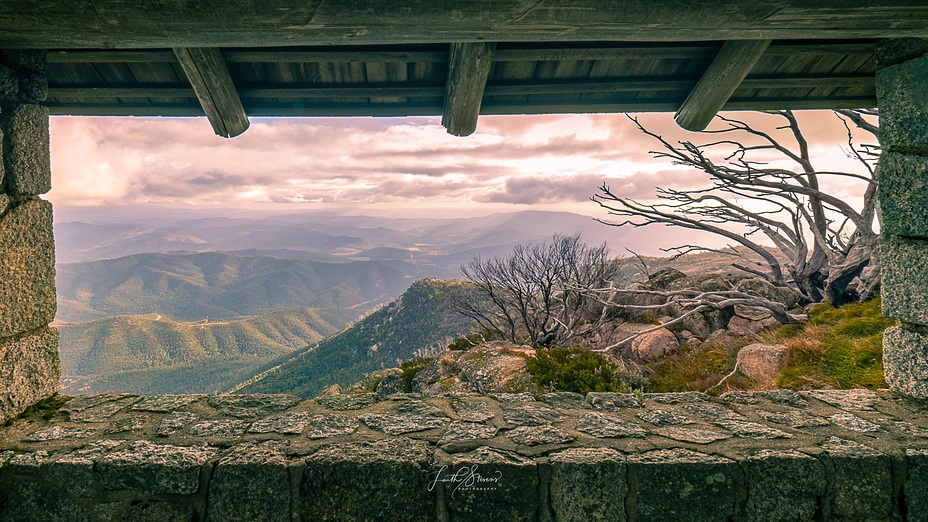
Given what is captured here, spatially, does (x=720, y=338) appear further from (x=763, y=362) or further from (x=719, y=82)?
(x=719, y=82)

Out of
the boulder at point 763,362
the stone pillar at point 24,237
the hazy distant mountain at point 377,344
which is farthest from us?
the hazy distant mountain at point 377,344

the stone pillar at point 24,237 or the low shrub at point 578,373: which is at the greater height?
the stone pillar at point 24,237

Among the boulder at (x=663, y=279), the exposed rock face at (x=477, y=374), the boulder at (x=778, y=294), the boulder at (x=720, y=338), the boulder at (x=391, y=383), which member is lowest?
the boulder at (x=391, y=383)

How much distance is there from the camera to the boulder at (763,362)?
548 cm

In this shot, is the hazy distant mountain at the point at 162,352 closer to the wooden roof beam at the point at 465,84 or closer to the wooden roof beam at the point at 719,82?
the wooden roof beam at the point at 465,84

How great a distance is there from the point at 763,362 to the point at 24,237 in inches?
278

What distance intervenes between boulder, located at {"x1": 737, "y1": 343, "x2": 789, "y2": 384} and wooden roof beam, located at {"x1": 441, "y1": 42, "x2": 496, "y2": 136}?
4.68 meters

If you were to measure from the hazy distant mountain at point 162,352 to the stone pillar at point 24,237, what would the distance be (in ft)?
434

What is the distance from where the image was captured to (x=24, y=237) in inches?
100

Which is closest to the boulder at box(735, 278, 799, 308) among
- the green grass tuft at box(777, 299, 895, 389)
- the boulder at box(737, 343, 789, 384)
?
the green grass tuft at box(777, 299, 895, 389)

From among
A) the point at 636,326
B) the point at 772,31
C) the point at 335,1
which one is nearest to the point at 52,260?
the point at 335,1

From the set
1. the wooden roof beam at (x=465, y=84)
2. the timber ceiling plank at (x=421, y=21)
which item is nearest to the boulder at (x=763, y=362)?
the timber ceiling plank at (x=421, y=21)

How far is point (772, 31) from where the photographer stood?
231 cm

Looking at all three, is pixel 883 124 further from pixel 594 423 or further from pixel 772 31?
pixel 594 423
